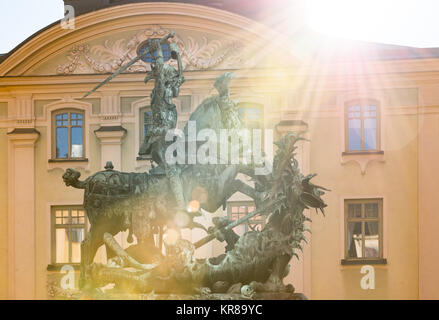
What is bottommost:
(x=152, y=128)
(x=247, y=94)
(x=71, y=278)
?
(x=71, y=278)

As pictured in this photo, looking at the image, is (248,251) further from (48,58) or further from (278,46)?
(48,58)

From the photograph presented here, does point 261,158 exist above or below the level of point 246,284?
above

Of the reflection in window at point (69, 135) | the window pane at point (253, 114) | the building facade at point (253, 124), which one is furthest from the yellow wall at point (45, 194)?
the window pane at point (253, 114)

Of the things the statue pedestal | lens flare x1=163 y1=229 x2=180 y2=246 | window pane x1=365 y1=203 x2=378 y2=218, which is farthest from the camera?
window pane x1=365 y1=203 x2=378 y2=218

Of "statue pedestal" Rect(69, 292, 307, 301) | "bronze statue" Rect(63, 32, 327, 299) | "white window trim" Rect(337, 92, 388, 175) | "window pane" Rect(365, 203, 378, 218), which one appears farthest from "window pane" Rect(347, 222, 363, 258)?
"statue pedestal" Rect(69, 292, 307, 301)

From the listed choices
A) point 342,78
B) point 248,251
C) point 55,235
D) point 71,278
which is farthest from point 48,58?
point 248,251

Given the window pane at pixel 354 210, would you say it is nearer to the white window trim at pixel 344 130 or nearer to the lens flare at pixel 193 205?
the white window trim at pixel 344 130

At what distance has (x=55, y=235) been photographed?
16.2 metres

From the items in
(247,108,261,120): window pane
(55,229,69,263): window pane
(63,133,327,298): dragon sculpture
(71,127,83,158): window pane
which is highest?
(247,108,261,120): window pane

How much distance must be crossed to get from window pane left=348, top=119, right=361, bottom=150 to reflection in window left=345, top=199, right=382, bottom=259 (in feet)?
5.09

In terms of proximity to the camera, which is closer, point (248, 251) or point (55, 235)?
point (248, 251)

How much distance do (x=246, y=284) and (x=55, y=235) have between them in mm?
9363

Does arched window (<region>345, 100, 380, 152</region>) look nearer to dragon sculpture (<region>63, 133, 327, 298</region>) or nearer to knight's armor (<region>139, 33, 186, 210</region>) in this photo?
knight's armor (<region>139, 33, 186, 210</region>)

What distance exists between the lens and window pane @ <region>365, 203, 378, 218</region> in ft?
51.5
